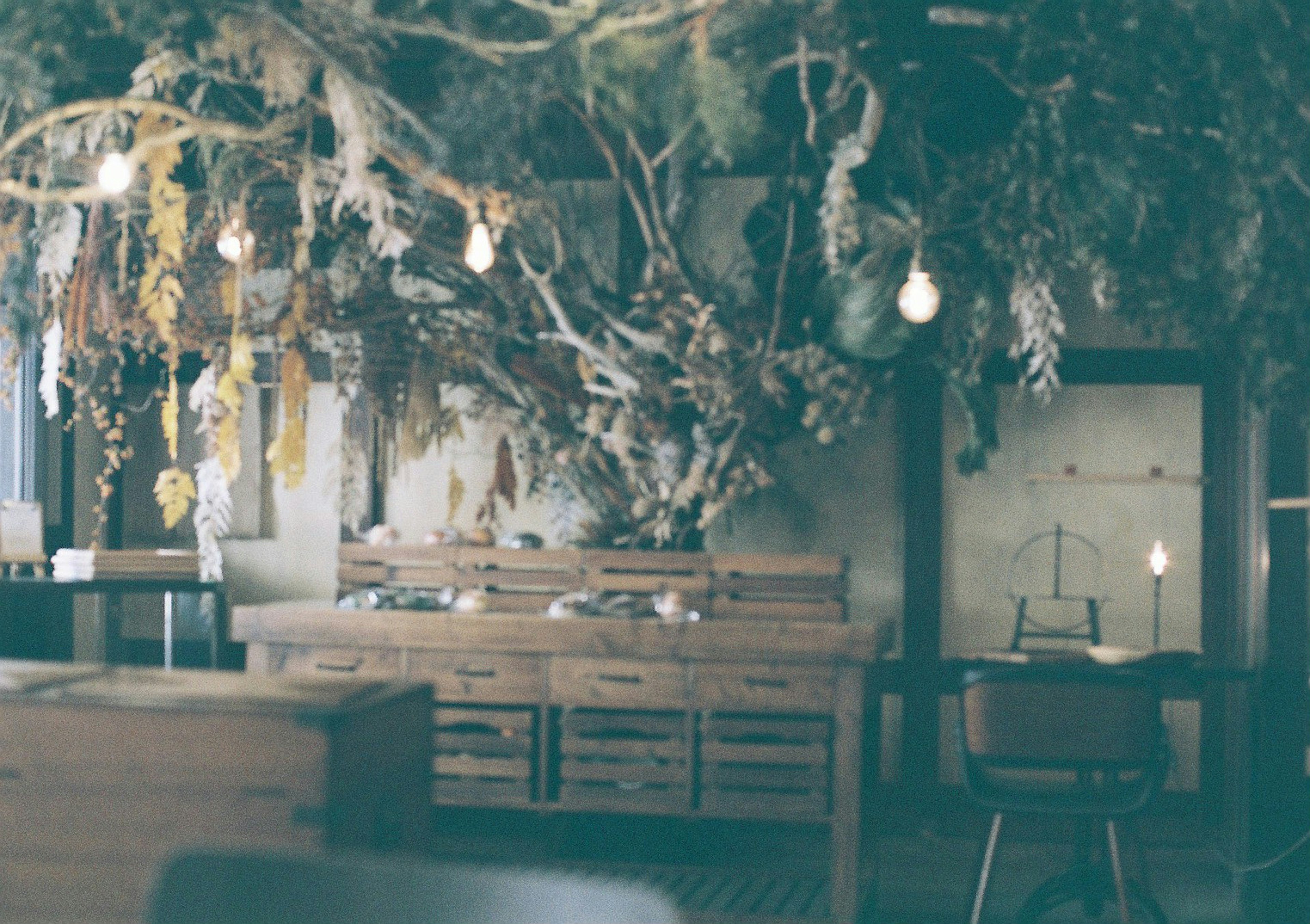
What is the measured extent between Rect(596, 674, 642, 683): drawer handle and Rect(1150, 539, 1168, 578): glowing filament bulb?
212 cm

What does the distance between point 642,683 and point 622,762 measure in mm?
321

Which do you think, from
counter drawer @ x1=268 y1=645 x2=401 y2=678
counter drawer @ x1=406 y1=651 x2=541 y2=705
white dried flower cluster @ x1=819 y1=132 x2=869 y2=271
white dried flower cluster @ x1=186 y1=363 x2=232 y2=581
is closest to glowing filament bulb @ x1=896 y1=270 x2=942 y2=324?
Result: white dried flower cluster @ x1=819 y1=132 x2=869 y2=271

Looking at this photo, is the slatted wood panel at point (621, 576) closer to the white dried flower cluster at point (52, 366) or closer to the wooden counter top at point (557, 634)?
the wooden counter top at point (557, 634)

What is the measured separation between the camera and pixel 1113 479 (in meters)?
5.92

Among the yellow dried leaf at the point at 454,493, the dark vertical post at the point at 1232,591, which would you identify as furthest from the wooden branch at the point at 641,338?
the dark vertical post at the point at 1232,591

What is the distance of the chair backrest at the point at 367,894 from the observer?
52.6 inches

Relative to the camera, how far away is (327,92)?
4.52 meters

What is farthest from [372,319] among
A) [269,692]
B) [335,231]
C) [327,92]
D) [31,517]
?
[269,692]

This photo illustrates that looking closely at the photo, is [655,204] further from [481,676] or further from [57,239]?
[57,239]

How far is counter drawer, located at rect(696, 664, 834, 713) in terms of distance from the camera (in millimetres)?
4598

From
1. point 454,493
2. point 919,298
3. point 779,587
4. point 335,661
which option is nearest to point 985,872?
point 779,587

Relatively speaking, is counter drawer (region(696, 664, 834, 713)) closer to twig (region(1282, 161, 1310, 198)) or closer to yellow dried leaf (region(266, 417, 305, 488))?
yellow dried leaf (region(266, 417, 305, 488))

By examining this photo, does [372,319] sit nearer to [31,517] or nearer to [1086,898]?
[31,517]

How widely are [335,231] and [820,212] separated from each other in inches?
73.9
